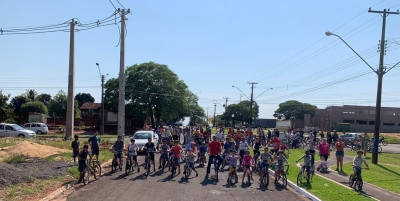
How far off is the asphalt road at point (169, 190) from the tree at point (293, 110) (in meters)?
115

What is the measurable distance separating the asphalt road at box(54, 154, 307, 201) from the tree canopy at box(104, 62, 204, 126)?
4573cm

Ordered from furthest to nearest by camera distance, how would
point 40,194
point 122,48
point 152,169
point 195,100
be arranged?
point 195,100 < point 122,48 < point 152,169 < point 40,194

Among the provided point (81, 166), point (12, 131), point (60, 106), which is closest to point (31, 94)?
point (60, 106)

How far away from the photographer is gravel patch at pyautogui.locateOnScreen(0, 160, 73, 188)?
44.8ft

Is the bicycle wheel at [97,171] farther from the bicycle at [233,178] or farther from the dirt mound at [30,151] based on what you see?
the dirt mound at [30,151]

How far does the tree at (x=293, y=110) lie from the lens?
425ft

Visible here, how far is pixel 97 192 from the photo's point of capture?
43.2 ft

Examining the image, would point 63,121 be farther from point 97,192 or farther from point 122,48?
point 97,192

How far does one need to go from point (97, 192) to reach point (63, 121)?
176ft

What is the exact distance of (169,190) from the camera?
1382cm

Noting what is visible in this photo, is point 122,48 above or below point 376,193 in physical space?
above

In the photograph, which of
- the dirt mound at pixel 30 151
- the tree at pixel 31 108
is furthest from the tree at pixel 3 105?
the dirt mound at pixel 30 151

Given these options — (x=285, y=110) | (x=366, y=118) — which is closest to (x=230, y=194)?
(x=366, y=118)

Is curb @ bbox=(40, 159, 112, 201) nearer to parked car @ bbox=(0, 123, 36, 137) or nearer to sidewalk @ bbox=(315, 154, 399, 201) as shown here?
sidewalk @ bbox=(315, 154, 399, 201)
